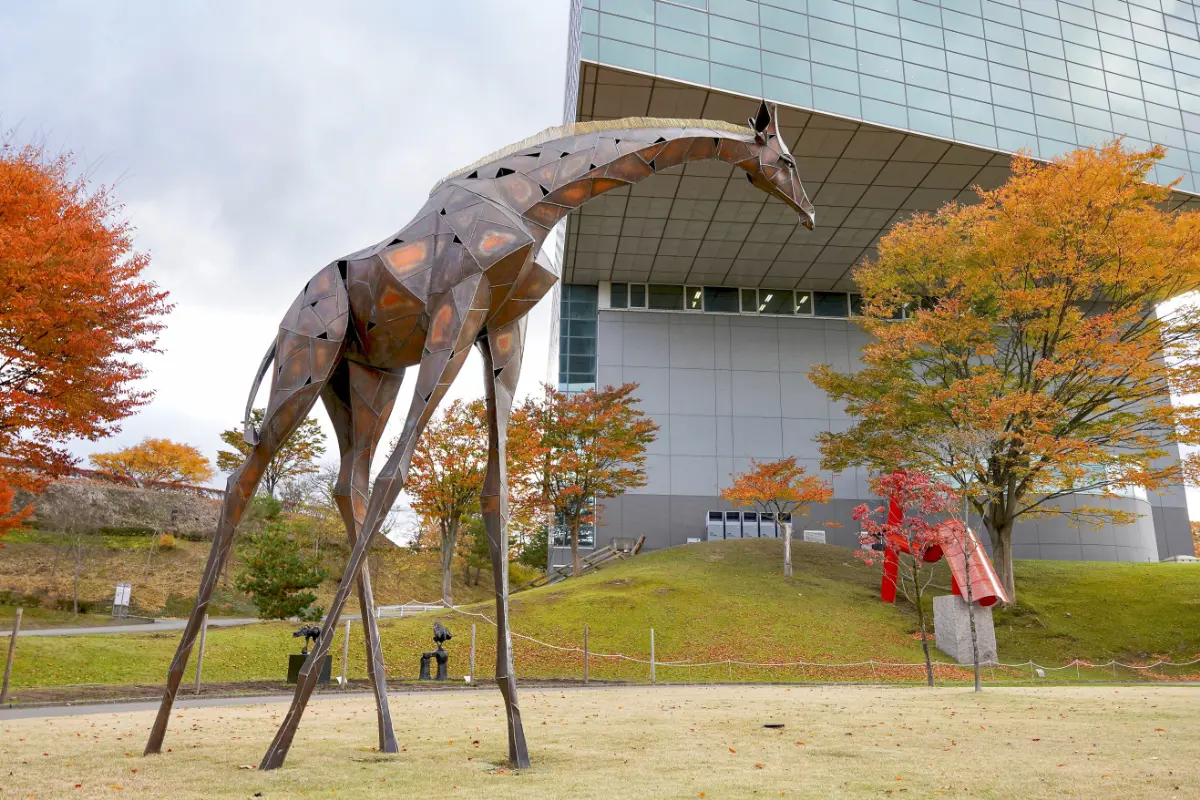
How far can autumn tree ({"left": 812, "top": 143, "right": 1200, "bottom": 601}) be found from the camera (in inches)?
854

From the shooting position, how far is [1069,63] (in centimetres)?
3319

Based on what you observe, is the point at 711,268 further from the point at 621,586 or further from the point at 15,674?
the point at 15,674

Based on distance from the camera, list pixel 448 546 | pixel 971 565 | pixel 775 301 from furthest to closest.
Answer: pixel 775 301 → pixel 448 546 → pixel 971 565

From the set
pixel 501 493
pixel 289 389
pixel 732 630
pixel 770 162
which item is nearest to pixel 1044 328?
pixel 732 630

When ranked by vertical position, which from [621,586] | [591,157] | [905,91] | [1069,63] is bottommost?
[621,586]

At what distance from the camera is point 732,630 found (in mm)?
Answer: 23438

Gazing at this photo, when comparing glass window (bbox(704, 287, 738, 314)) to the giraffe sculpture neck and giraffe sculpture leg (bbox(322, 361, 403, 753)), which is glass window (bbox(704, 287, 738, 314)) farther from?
giraffe sculpture leg (bbox(322, 361, 403, 753))

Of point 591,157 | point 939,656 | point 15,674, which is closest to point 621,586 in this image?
point 939,656

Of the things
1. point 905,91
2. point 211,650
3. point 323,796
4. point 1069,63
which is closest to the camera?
point 323,796

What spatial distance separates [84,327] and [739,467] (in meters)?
30.3

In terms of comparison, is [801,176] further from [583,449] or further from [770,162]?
[770,162]

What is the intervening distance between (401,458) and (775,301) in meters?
39.0

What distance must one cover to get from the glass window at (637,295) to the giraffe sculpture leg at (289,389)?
35.9 m

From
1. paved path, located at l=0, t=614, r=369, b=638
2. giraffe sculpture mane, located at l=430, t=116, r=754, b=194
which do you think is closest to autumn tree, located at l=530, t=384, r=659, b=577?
paved path, located at l=0, t=614, r=369, b=638
